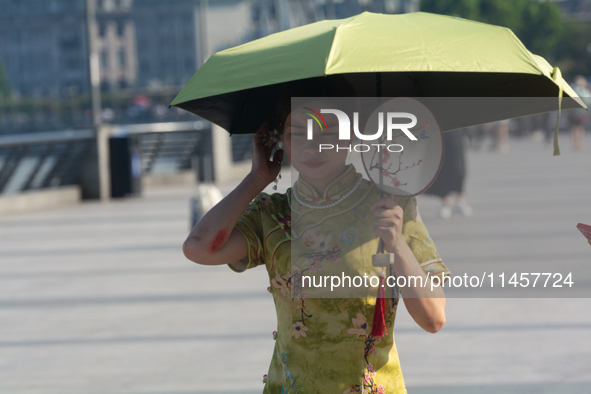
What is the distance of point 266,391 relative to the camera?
7.13 feet

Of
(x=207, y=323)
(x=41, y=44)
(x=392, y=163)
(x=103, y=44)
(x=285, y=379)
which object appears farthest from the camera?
(x=103, y=44)

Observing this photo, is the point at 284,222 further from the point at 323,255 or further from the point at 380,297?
the point at 380,297

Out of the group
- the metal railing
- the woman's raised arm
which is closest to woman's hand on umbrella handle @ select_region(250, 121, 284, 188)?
the woman's raised arm

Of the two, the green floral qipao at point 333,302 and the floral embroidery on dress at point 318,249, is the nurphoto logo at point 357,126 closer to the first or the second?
the green floral qipao at point 333,302

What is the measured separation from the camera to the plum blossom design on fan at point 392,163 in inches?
77.5

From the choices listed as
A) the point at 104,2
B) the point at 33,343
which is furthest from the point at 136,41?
the point at 33,343

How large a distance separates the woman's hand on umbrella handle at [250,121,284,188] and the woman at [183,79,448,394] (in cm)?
7

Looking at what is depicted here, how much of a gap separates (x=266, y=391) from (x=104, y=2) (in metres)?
112

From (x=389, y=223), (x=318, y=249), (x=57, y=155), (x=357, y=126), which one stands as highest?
(x=357, y=126)

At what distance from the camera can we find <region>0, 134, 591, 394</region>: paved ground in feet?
15.0

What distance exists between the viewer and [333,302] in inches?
79.4

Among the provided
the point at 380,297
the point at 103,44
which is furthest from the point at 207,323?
the point at 103,44

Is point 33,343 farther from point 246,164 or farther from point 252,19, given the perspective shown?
point 252,19

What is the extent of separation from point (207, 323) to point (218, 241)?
3.90 metres
